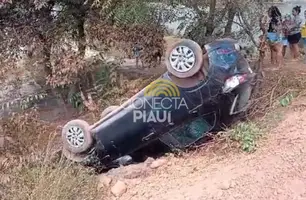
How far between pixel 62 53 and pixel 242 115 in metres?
3.43

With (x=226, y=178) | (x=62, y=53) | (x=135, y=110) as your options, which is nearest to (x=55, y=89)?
(x=62, y=53)

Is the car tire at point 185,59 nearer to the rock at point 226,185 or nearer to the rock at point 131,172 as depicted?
the rock at point 131,172

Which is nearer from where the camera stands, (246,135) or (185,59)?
(246,135)

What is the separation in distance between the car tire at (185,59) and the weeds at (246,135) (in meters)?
0.90

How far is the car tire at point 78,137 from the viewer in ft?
23.0

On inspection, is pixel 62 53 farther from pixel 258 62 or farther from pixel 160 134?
pixel 258 62

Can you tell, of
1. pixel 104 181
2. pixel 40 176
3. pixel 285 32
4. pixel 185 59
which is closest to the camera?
pixel 40 176

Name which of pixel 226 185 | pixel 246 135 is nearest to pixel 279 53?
pixel 246 135

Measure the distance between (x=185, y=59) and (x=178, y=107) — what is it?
652mm

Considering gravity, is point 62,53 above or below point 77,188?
above

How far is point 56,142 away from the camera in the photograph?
25.5ft

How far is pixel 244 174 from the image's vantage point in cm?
563

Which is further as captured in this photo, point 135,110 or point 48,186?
point 135,110

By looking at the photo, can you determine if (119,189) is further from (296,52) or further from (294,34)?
(294,34)
